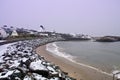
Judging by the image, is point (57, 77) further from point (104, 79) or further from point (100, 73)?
point (100, 73)

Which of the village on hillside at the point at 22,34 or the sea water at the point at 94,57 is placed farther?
the village on hillside at the point at 22,34

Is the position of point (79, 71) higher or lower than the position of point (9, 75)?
lower

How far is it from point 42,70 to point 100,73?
20.0ft

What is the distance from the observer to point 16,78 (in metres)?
10.8

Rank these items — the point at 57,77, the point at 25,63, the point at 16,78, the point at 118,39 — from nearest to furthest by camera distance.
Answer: the point at 16,78 < the point at 57,77 < the point at 25,63 < the point at 118,39

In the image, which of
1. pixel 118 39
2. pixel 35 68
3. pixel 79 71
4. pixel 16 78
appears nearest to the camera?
pixel 16 78

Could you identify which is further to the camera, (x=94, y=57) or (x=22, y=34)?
(x=22, y=34)

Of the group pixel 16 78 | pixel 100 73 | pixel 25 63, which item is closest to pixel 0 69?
pixel 25 63

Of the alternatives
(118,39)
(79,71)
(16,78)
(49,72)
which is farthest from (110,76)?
(118,39)

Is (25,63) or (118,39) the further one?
(118,39)

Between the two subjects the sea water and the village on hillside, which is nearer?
the sea water

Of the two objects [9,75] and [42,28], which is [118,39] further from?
[9,75]

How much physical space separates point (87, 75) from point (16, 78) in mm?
7350

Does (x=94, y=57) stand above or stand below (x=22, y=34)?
below
